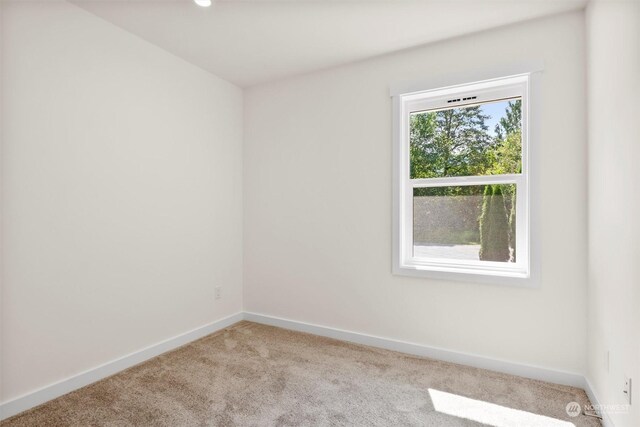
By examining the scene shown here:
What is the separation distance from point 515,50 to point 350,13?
1.20m

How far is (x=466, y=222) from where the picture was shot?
2689mm

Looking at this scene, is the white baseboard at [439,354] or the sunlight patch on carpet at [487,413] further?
the white baseboard at [439,354]

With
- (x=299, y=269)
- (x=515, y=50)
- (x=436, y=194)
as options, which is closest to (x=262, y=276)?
(x=299, y=269)

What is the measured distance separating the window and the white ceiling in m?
0.45

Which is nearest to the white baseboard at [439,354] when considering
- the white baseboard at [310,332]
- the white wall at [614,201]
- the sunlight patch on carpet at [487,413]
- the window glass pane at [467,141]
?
the white baseboard at [310,332]

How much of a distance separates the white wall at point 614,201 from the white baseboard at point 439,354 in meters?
0.21

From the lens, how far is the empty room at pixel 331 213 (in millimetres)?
1914

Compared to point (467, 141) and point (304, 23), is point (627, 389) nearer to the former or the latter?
point (467, 141)

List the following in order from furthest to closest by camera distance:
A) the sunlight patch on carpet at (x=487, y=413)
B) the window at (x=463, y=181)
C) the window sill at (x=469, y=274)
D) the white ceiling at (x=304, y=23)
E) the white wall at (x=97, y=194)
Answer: the window at (x=463, y=181), the window sill at (x=469, y=274), the white ceiling at (x=304, y=23), the white wall at (x=97, y=194), the sunlight patch on carpet at (x=487, y=413)

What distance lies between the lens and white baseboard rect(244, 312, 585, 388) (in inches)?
89.7

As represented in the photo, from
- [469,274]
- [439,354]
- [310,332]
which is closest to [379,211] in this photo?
[469,274]

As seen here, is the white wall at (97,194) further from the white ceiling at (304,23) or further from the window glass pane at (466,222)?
the window glass pane at (466,222)

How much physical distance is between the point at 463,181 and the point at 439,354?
1.37 m

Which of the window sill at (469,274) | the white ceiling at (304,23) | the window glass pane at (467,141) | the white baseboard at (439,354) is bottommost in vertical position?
the white baseboard at (439,354)
